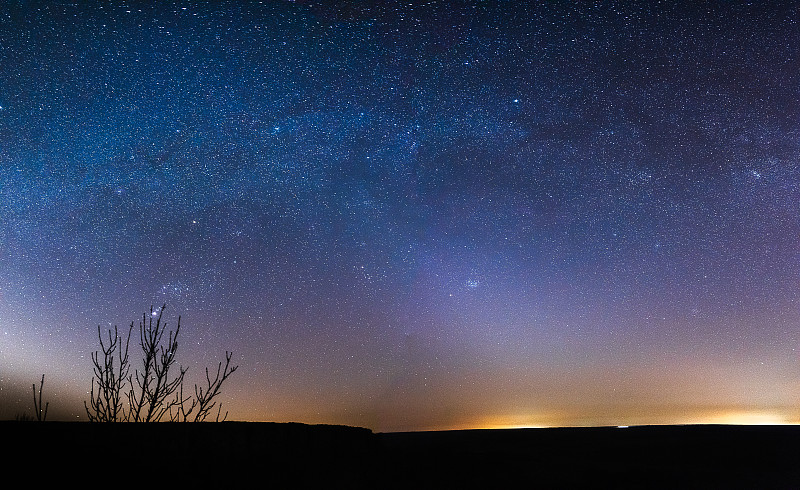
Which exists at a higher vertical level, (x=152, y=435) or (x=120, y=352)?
→ (x=120, y=352)

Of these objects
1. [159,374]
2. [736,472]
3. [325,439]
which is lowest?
[736,472]

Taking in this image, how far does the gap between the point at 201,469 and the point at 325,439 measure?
7.50 ft

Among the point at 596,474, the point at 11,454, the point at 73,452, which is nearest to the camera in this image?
the point at 11,454

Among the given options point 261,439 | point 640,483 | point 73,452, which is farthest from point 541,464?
point 73,452

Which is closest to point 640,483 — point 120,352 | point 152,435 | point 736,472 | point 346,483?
point 736,472

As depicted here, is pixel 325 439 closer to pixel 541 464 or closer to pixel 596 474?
pixel 596 474

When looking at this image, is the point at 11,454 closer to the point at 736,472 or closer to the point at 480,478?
the point at 480,478

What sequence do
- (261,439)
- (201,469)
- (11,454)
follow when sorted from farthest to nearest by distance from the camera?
(261,439) < (201,469) < (11,454)

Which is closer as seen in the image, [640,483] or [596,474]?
[640,483]

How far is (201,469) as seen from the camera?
4.19 metres

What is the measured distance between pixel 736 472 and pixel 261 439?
27.0 metres

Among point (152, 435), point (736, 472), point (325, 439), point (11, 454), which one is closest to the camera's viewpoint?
point (11, 454)

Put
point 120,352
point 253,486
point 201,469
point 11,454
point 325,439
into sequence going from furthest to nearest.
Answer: point 120,352 < point 325,439 < point 253,486 < point 201,469 < point 11,454

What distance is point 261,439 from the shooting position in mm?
4902
